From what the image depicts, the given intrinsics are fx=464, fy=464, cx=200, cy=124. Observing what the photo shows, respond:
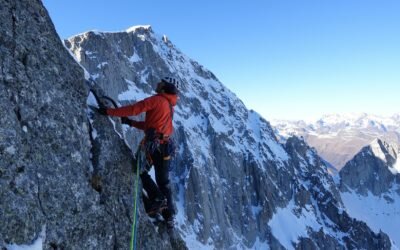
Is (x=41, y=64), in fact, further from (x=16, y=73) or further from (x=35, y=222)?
(x=35, y=222)

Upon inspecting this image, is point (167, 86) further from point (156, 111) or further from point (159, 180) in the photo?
point (159, 180)

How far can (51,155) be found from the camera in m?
9.67

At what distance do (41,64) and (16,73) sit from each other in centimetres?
96

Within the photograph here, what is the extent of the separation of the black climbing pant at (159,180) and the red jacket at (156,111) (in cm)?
55

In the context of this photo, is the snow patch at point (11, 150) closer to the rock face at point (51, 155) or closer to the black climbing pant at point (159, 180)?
the rock face at point (51, 155)

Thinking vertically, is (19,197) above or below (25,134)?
below

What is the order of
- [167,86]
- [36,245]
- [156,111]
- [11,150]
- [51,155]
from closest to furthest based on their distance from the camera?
[36,245], [11,150], [51,155], [156,111], [167,86]

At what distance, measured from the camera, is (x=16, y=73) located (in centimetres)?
951

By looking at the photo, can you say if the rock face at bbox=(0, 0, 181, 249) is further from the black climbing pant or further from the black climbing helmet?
the black climbing helmet

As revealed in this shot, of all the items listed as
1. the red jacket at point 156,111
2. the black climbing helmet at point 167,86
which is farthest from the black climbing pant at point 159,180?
the black climbing helmet at point 167,86

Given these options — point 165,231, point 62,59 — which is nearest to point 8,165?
point 62,59

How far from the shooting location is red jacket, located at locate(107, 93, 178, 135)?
38.4 feet

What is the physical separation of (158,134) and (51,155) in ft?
10.4

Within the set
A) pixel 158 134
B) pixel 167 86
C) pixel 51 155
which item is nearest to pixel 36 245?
pixel 51 155
